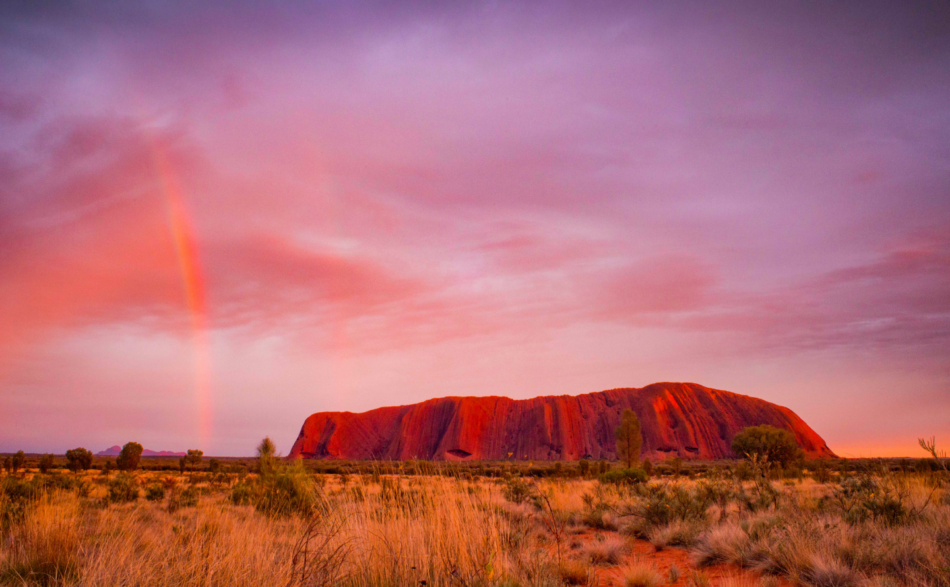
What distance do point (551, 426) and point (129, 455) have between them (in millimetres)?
68420

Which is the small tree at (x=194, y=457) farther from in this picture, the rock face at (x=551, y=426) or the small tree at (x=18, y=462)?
the rock face at (x=551, y=426)

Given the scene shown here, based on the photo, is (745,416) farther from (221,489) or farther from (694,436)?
(221,489)

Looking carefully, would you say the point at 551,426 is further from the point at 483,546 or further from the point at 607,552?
the point at 483,546

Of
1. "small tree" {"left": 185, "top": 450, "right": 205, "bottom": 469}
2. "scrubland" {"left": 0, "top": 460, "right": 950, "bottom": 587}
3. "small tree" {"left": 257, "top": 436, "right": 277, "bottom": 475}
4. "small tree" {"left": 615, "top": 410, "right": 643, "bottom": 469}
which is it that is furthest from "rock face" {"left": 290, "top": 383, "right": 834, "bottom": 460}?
"scrubland" {"left": 0, "top": 460, "right": 950, "bottom": 587}

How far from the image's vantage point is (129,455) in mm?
49281

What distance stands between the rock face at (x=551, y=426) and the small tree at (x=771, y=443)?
33.4 meters

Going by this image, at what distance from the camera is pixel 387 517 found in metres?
4.80

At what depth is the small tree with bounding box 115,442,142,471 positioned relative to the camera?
47.2 meters

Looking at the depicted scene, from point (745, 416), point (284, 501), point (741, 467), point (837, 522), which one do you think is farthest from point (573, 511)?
point (745, 416)

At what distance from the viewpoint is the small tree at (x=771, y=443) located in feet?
133

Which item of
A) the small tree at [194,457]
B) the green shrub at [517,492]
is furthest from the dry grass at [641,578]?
the small tree at [194,457]

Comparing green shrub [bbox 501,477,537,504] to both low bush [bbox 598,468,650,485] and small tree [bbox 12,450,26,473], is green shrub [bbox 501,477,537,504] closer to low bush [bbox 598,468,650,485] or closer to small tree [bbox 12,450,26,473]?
low bush [bbox 598,468,650,485]

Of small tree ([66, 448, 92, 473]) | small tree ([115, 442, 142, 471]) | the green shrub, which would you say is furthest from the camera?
small tree ([115, 442, 142, 471])

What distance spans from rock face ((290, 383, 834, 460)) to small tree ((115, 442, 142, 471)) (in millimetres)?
37479
